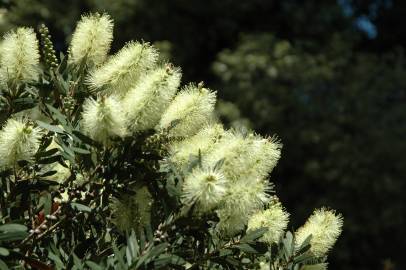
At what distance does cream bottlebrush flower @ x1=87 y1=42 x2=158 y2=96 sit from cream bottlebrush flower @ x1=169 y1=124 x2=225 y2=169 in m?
0.22

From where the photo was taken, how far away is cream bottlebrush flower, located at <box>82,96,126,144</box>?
193 centimetres

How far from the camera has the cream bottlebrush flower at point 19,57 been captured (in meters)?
2.25

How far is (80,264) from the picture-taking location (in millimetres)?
2027

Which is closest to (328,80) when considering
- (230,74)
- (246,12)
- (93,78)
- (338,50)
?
(338,50)

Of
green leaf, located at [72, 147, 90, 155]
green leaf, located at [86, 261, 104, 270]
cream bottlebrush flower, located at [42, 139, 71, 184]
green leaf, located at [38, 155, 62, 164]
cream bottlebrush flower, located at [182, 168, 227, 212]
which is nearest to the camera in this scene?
cream bottlebrush flower, located at [182, 168, 227, 212]

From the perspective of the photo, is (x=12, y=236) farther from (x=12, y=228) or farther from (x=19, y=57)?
(x=19, y=57)

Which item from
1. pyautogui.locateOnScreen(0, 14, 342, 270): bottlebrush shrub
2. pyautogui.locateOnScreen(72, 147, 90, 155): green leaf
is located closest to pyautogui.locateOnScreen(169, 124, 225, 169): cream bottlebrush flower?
pyautogui.locateOnScreen(0, 14, 342, 270): bottlebrush shrub

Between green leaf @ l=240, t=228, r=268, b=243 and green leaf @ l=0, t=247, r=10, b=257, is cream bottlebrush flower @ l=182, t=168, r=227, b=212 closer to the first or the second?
green leaf @ l=240, t=228, r=268, b=243

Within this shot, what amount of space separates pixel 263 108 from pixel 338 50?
1.61 meters

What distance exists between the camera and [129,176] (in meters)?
2.13

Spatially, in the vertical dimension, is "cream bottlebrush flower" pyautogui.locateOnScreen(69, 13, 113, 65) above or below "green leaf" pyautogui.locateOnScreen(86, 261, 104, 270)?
above

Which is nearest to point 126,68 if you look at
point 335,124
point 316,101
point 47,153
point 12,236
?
point 47,153

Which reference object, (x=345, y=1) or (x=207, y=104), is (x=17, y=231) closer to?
(x=207, y=104)

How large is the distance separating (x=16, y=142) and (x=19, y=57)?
363 millimetres
